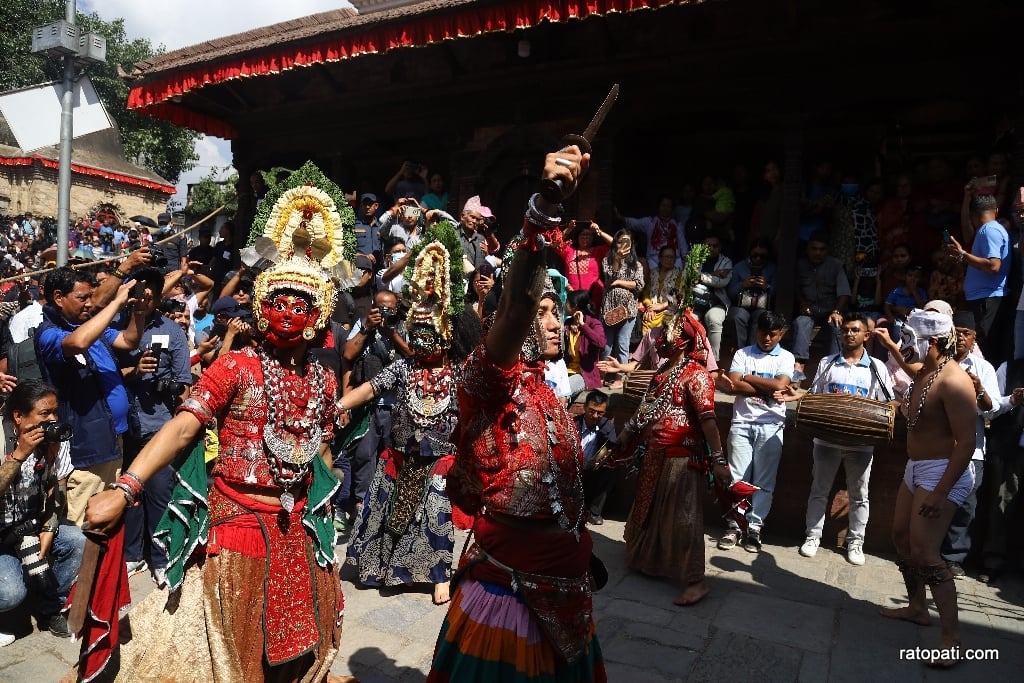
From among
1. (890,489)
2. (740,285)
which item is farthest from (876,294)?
(890,489)

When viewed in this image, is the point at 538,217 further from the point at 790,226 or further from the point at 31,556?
the point at 790,226

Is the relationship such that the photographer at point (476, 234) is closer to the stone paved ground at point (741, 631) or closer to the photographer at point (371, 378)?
the photographer at point (371, 378)

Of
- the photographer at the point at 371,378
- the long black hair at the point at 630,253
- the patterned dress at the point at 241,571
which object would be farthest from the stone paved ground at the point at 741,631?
the long black hair at the point at 630,253

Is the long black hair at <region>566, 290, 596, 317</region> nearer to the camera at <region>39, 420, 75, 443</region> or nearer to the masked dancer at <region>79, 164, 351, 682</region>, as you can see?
the masked dancer at <region>79, 164, 351, 682</region>

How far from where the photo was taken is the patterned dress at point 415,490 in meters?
4.74

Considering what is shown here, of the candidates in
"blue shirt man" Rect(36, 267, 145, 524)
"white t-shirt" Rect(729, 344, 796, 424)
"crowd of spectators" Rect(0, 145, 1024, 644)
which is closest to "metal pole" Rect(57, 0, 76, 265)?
"crowd of spectators" Rect(0, 145, 1024, 644)

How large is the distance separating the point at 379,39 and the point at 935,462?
7.14m

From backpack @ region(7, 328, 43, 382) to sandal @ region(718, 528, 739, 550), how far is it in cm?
581

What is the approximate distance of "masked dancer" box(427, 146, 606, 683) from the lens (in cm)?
223

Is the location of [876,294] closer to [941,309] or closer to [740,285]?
[740,285]

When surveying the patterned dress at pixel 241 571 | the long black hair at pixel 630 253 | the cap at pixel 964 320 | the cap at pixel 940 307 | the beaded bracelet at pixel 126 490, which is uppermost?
the long black hair at pixel 630 253

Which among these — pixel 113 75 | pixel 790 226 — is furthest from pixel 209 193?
pixel 790 226

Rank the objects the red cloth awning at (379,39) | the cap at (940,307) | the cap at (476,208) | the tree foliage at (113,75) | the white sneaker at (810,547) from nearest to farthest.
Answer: the cap at (940,307) → the white sneaker at (810,547) → the red cloth awning at (379,39) → the cap at (476,208) → the tree foliage at (113,75)

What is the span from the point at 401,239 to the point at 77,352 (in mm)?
4751
